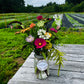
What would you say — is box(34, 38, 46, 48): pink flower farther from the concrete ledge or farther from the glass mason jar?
the concrete ledge

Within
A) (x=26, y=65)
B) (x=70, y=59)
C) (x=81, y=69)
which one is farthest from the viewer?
(x=70, y=59)

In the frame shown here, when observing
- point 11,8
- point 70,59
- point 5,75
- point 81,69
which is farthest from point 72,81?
point 11,8

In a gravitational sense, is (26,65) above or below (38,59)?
below

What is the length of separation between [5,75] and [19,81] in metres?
1.16

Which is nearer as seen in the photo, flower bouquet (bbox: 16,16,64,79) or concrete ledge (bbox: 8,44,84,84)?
flower bouquet (bbox: 16,16,64,79)

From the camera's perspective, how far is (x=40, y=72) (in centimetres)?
106

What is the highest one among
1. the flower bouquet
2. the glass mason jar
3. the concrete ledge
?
the flower bouquet

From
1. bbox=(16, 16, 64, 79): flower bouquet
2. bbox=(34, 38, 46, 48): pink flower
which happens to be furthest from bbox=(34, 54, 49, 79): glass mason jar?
bbox=(34, 38, 46, 48): pink flower

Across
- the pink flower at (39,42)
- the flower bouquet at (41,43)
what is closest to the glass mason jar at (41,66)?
the flower bouquet at (41,43)

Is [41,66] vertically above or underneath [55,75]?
above

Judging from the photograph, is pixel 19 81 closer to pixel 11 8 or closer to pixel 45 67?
pixel 45 67

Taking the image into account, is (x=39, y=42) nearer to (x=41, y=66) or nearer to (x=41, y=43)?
(x=41, y=43)

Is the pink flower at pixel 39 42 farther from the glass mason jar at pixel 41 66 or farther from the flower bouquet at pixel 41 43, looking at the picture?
the glass mason jar at pixel 41 66

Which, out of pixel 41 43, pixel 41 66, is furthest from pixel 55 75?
pixel 41 43
